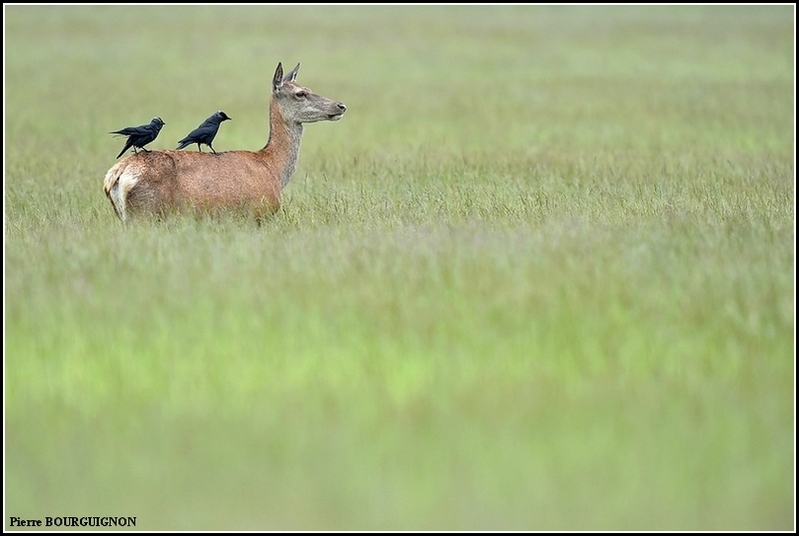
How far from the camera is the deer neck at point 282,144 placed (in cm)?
1117

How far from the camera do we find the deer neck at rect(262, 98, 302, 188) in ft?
36.7

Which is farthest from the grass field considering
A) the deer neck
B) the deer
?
the deer neck

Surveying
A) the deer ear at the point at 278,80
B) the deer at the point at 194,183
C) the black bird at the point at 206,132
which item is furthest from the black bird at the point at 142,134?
the deer ear at the point at 278,80

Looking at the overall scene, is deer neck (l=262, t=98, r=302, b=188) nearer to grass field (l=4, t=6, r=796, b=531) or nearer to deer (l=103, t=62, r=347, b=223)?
deer (l=103, t=62, r=347, b=223)

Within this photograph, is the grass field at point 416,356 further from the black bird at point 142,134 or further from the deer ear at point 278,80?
the deer ear at point 278,80

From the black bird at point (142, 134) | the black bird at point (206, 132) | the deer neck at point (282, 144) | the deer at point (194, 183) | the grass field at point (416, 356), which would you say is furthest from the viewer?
the deer neck at point (282, 144)

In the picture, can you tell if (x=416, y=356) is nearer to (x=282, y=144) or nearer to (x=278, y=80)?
(x=282, y=144)

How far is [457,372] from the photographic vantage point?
612 cm

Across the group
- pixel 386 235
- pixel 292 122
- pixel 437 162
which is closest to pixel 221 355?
pixel 386 235

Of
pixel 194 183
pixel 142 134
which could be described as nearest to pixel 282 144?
pixel 194 183

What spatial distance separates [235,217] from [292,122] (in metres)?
1.45

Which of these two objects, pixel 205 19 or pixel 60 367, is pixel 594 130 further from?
pixel 205 19

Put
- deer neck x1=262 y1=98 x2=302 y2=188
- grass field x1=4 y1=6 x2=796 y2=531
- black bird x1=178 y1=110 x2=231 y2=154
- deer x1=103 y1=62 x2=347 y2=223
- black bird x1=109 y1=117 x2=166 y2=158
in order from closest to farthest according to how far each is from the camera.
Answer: grass field x1=4 y1=6 x2=796 y2=531, deer x1=103 y1=62 x2=347 y2=223, black bird x1=109 y1=117 x2=166 y2=158, black bird x1=178 y1=110 x2=231 y2=154, deer neck x1=262 y1=98 x2=302 y2=188

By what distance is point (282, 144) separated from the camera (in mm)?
11258
